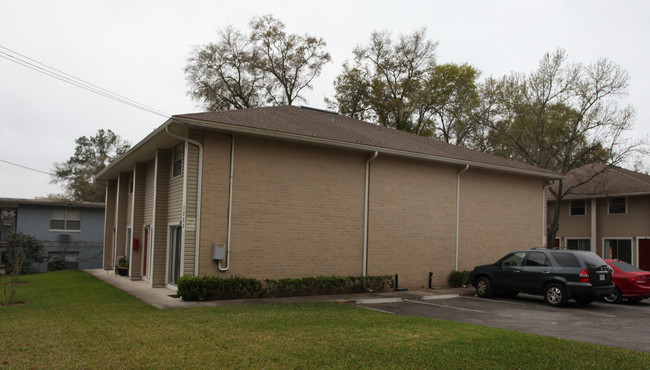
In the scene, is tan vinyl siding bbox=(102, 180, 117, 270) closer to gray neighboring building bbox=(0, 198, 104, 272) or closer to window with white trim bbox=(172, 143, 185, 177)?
gray neighboring building bbox=(0, 198, 104, 272)

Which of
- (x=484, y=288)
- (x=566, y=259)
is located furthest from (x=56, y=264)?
(x=566, y=259)

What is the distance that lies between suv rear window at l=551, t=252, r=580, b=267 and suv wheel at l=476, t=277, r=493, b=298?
236 cm

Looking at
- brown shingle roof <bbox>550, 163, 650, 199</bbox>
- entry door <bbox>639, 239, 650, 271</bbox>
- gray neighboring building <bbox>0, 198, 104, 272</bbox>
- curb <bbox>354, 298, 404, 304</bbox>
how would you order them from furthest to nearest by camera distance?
gray neighboring building <bbox>0, 198, 104, 272</bbox> → brown shingle roof <bbox>550, 163, 650, 199</bbox> → entry door <bbox>639, 239, 650, 271</bbox> → curb <bbox>354, 298, 404, 304</bbox>

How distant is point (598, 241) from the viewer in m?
28.4

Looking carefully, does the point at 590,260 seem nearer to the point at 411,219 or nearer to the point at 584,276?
the point at 584,276

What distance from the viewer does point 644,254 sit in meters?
26.2

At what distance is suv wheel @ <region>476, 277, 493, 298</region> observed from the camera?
15.9 m

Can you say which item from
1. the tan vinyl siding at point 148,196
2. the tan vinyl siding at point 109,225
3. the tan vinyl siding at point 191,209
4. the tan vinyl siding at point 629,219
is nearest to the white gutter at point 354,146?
the tan vinyl siding at point 191,209

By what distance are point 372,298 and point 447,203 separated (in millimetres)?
5725

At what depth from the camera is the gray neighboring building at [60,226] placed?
101 ft

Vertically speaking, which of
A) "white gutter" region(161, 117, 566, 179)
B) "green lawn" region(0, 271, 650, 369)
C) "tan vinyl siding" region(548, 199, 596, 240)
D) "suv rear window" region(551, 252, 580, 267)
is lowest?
"green lawn" region(0, 271, 650, 369)

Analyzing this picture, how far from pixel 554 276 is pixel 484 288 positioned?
2.64 meters

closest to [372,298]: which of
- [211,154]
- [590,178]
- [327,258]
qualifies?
[327,258]

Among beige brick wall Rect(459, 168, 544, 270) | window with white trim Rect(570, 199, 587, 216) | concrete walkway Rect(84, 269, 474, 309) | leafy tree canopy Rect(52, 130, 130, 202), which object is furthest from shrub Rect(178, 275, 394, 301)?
leafy tree canopy Rect(52, 130, 130, 202)
